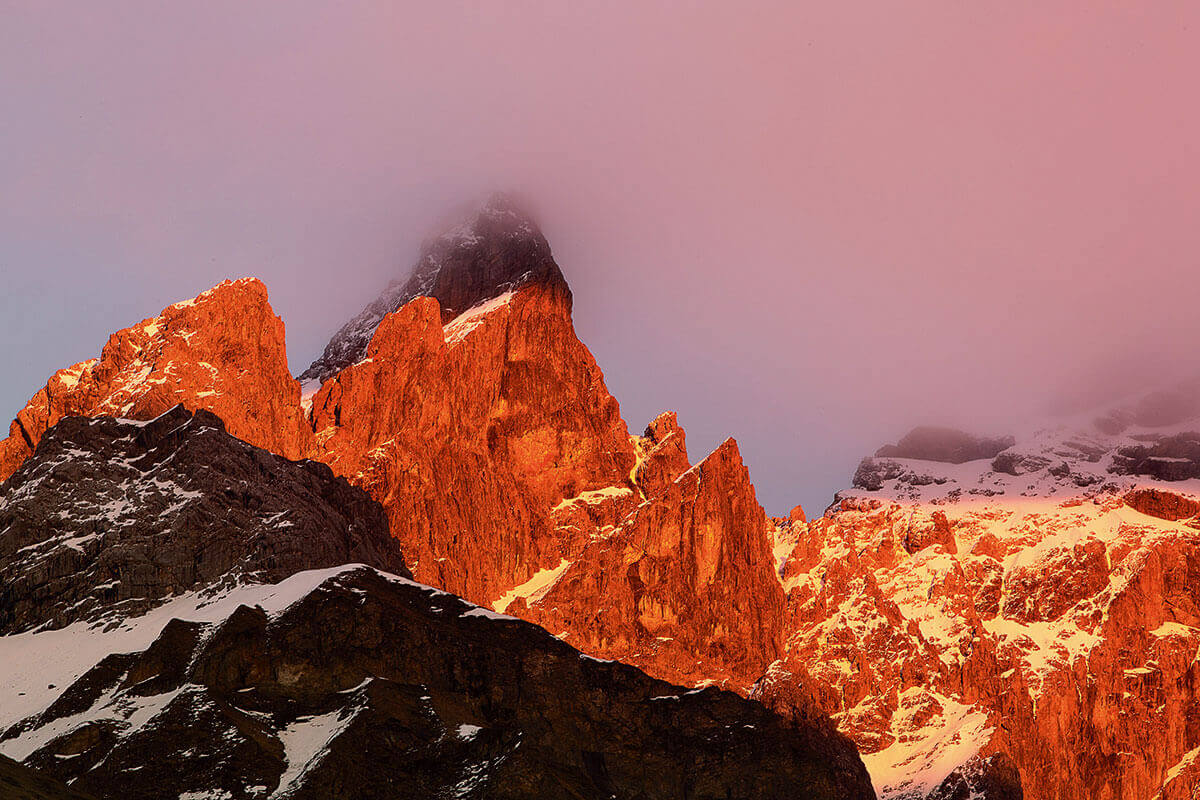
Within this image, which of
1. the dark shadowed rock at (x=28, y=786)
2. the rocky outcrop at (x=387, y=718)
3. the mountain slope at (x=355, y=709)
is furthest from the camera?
the mountain slope at (x=355, y=709)

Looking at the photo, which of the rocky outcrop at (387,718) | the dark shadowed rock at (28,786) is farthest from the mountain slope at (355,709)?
the dark shadowed rock at (28,786)

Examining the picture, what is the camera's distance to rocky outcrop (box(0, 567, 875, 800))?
489 feet

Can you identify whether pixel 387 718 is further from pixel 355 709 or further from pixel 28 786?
pixel 28 786

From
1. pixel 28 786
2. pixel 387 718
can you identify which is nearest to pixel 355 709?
pixel 387 718

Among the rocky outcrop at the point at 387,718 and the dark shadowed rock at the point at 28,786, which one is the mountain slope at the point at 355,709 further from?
the dark shadowed rock at the point at 28,786

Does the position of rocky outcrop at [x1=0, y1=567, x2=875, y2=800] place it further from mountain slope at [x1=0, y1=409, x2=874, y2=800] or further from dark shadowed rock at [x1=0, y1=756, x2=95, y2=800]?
dark shadowed rock at [x1=0, y1=756, x2=95, y2=800]

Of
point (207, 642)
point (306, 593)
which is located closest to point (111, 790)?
point (207, 642)

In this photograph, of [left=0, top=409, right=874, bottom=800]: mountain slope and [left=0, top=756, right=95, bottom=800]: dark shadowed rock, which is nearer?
[left=0, top=756, right=95, bottom=800]: dark shadowed rock

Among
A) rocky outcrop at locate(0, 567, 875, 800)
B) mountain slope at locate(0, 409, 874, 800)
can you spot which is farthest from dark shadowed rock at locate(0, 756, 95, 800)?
rocky outcrop at locate(0, 567, 875, 800)

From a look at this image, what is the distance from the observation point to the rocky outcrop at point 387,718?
149m

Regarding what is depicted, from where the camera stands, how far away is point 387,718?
156250 millimetres

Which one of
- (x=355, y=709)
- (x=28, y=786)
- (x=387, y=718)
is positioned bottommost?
(x=387, y=718)

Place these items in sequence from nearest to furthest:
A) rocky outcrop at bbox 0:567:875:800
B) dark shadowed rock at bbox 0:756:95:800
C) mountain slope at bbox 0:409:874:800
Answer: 1. dark shadowed rock at bbox 0:756:95:800
2. rocky outcrop at bbox 0:567:875:800
3. mountain slope at bbox 0:409:874:800

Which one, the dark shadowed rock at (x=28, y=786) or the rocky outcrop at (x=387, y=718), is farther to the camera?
the rocky outcrop at (x=387, y=718)
